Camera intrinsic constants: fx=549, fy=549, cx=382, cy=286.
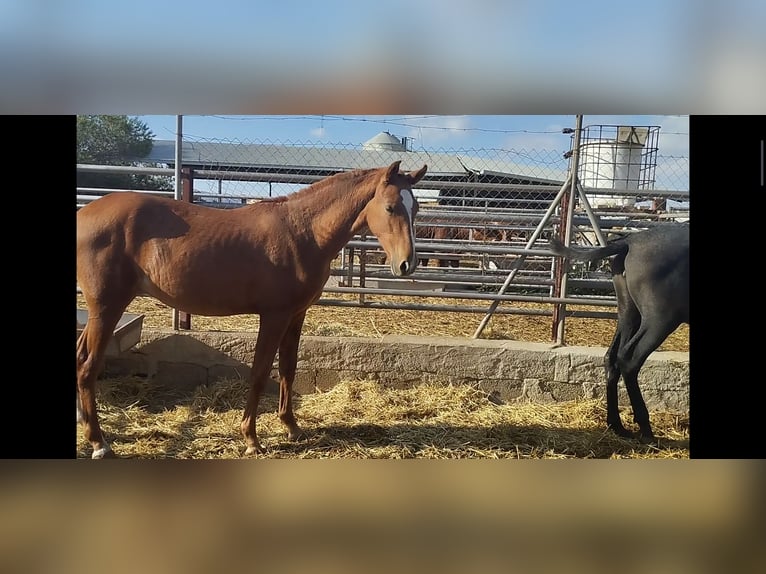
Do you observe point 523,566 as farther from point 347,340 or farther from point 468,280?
point 468,280

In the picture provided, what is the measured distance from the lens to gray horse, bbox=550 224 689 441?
3.56 metres

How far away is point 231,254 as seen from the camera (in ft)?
10.6

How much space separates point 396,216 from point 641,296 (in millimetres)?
1748

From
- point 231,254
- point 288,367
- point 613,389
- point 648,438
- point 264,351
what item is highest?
point 231,254

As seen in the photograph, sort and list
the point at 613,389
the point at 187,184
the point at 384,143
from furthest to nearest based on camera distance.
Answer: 1. the point at 384,143
2. the point at 187,184
3. the point at 613,389

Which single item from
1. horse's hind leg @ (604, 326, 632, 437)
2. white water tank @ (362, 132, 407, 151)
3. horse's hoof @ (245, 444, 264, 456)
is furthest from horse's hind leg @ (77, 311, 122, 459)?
horse's hind leg @ (604, 326, 632, 437)

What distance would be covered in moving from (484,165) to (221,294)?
11.6 feet

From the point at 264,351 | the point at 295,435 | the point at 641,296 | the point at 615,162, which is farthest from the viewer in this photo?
the point at 615,162

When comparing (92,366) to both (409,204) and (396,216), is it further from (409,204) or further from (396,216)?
(409,204)

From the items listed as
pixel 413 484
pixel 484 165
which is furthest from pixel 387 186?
pixel 484 165

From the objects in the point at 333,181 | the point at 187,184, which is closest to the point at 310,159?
the point at 187,184

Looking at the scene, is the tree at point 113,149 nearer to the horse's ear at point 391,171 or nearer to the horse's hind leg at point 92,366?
the horse's hind leg at point 92,366

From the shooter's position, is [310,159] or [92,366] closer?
[92,366]
